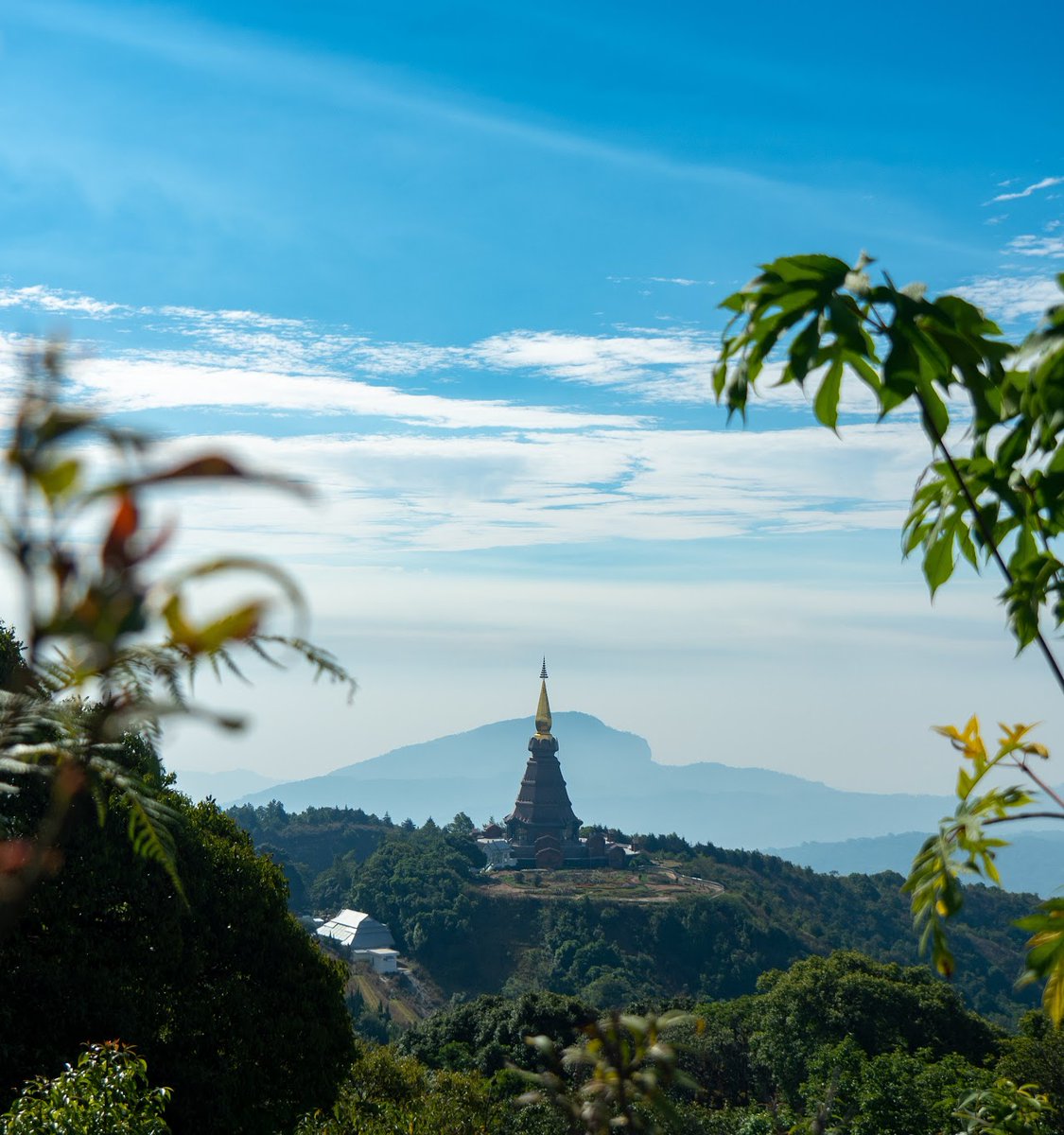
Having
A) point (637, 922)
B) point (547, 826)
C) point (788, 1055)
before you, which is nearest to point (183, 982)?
point (788, 1055)

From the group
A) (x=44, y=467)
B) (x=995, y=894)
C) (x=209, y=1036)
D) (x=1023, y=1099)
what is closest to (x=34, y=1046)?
(x=209, y=1036)

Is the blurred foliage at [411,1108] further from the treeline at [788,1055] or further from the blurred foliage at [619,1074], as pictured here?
the blurred foliage at [619,1074]

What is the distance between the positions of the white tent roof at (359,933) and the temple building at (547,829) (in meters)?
12.5

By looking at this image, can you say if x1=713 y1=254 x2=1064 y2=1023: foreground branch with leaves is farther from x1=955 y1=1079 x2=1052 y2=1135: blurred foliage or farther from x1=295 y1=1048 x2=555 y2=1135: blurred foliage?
x1=295 y1=1048 x2=555 y2=1135: blurred foliage

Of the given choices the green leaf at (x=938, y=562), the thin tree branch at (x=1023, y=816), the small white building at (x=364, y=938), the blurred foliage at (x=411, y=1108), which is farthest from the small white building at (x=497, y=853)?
the thin tree branch at (x=1023, y=816)

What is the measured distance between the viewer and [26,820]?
11773 millimetres

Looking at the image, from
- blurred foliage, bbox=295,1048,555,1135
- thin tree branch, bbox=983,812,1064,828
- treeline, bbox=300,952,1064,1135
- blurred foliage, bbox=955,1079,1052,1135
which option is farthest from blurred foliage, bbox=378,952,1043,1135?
thin tree branch, bbox=983,812,1064,828

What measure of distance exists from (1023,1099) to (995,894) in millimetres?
92532

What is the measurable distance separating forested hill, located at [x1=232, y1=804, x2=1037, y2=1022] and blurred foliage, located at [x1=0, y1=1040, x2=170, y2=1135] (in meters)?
45.0

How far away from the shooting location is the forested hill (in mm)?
59312

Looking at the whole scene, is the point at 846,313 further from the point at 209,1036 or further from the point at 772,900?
the point at 772,900

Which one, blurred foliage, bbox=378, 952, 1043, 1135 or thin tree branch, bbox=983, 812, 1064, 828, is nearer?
thin tree branch, bbox=983, 812, 1064, 828

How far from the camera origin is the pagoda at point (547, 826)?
75625 mm

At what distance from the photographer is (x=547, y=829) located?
76500 mm
